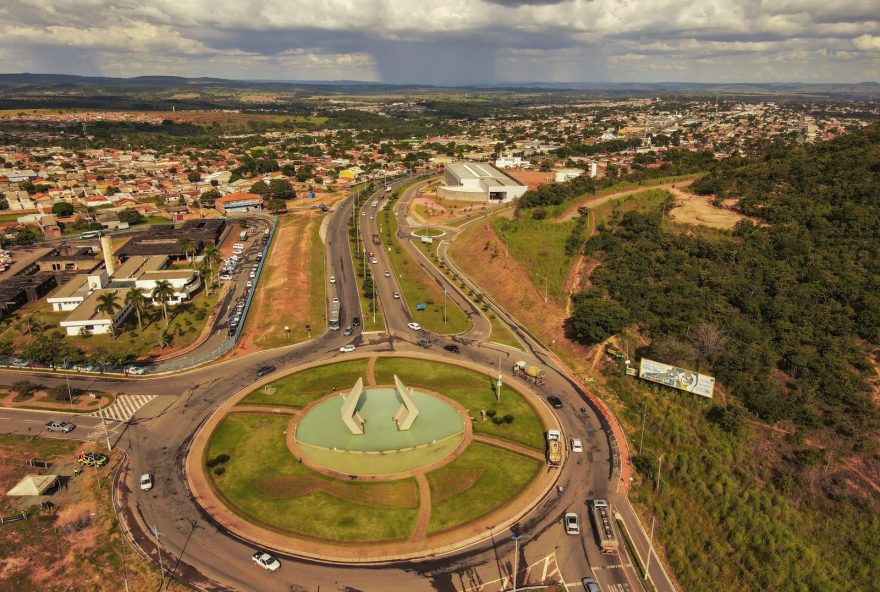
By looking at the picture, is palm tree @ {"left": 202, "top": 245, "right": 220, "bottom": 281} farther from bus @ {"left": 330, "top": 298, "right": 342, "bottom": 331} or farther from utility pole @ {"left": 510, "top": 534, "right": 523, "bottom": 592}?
utility pole @ {"left": 510, "top": 534, "right": 523, "bottom": 592}

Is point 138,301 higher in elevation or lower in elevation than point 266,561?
higher

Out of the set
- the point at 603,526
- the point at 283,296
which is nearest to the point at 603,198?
the point at 283,296

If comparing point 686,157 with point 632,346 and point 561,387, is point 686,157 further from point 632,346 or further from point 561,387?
point 561,387

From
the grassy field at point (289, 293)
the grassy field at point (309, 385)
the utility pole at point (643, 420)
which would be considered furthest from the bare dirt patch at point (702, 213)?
the grassy field at point (289, 293)

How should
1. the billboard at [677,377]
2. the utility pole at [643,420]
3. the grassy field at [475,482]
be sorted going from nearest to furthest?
the grassy field at [475,482] < the utility pole at [643,420] < the billboard at [677,377]

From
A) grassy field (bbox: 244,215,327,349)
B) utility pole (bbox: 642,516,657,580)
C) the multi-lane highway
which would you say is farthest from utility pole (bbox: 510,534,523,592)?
grassy field (bbox: 244,215,327,349)

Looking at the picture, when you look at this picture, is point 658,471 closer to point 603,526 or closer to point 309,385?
point 603,526

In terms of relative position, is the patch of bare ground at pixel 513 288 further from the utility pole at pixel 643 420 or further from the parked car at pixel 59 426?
the parked car at pixel 59 426
